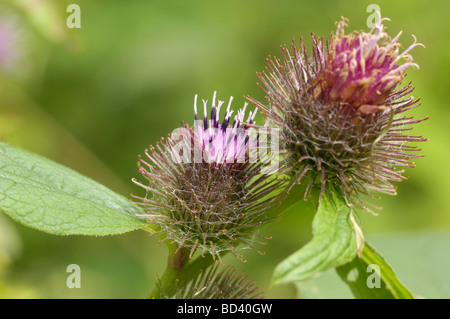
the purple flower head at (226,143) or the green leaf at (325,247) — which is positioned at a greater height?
the purple flower head at (226,143)

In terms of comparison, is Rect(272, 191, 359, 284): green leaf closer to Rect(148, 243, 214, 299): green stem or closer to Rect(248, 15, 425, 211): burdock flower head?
Rect(248, 15, 425, 211): burdock flower head

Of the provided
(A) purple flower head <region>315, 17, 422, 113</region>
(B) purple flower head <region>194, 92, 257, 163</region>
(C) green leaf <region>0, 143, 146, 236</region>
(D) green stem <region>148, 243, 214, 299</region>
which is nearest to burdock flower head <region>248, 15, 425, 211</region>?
(A) purple flower head <region>315, 17, 422, 113</region>

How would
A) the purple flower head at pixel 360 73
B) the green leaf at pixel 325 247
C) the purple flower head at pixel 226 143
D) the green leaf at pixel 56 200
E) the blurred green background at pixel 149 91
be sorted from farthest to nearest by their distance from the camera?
the blurred green background at pixel 149 91, the purple flower head at pixel 226 143, the purple flower head at pixel 360 73, the green leaf at pixel 56 200, the green leaf at pixel 325 247

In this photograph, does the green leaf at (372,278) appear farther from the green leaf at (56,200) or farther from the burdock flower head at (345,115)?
the green leaf at (56,200)

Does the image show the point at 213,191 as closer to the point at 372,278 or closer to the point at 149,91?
the point at 372,278

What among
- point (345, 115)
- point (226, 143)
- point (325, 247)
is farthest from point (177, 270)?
point (345, 115)

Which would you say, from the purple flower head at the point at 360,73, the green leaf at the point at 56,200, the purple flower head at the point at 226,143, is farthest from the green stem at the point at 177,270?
the purple flower head at the point at 360,73
